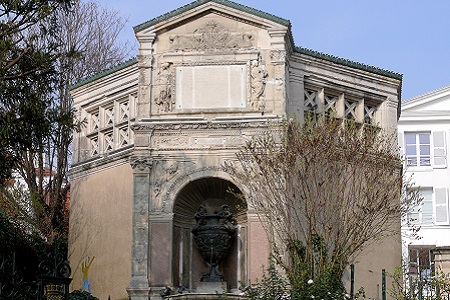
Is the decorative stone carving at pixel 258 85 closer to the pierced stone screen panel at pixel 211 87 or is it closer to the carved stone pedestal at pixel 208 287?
the pierced stone screen panel at pixel 211 87

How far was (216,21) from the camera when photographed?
73.9 feet

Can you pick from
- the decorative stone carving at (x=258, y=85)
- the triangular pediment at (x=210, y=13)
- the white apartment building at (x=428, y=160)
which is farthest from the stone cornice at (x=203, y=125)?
the white apartment building at (x=428, y=160)

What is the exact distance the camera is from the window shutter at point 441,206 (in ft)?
122

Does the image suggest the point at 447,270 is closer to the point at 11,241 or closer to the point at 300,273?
the point at 300,273

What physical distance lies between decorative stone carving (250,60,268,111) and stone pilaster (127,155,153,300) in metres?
2.82

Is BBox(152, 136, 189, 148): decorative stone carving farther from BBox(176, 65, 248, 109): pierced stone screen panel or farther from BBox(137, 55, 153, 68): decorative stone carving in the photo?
BBox(137, 55, 153, 68): decorative stone carving

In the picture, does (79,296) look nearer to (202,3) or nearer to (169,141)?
(169,141)

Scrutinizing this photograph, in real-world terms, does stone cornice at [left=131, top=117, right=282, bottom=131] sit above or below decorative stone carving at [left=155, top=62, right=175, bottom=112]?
below

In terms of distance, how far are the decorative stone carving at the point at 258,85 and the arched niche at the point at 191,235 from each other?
6.43 ft

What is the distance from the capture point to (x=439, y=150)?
126ft

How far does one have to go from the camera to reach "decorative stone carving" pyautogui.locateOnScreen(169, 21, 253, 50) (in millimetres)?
22312

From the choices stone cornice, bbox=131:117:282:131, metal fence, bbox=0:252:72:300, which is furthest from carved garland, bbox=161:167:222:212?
metal fence, bbox=0:252:72:300

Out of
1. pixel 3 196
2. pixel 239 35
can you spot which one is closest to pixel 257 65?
pixel 239 35

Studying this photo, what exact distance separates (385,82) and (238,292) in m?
7.43
